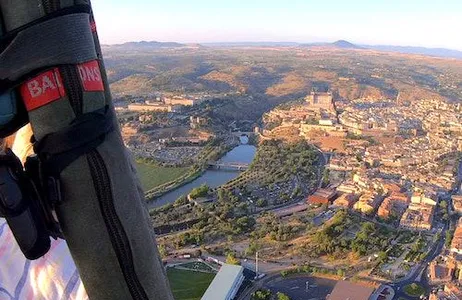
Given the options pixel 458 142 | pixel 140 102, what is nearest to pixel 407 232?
pixel 458 142

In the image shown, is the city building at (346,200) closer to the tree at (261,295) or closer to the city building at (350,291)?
the city building at (350,291)

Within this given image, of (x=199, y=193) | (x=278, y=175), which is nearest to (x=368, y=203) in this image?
(x=278, y=175)

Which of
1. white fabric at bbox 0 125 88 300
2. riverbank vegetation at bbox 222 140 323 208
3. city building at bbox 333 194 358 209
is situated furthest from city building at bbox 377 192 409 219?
white fabric at bbox 0 125 88 300

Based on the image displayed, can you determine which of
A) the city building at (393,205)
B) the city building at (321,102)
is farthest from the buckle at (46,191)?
the city building at (321,102)

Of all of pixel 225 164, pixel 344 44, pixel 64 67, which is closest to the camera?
pixel 64 67

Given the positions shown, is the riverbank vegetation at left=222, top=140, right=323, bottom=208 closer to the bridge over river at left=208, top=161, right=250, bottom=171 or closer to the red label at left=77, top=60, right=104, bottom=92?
the bridge over river at left=208, top=161, right=250, bottom=171

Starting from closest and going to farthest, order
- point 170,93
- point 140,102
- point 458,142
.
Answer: point 458,142, point 140,102, point 170,93

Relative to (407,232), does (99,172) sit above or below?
above

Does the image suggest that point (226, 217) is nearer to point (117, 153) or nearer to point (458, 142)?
point (117, 153)
